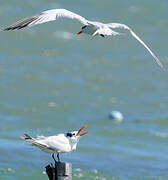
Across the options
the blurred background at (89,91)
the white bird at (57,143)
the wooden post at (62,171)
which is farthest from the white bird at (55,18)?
the blurred background at (89,91)

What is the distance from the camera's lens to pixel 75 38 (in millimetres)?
20000

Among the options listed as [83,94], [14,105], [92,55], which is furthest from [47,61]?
[14,105]

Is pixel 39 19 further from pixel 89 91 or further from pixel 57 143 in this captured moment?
pixel 89 91

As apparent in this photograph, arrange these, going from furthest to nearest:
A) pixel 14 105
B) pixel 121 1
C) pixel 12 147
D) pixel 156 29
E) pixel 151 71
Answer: pixel 121 1 < pixel 156 29 < pixel 151 71 < pixel 14 105 < pixel 12 147

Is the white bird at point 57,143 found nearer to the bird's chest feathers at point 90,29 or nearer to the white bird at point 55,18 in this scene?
the white bird at point 55,18

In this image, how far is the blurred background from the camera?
11086 mm

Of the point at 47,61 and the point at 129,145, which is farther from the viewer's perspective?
the point at 47,61

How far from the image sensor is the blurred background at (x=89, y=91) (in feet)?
36.4

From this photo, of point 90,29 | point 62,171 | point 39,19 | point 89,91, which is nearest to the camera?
point 62,171

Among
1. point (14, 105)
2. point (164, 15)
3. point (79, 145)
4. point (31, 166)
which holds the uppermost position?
point (164, 15)

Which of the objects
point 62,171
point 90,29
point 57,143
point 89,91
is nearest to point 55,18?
point 90,29

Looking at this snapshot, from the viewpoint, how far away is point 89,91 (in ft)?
52.4

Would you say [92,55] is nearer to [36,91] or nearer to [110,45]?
[110,45]

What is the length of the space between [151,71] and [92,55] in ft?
6.57
